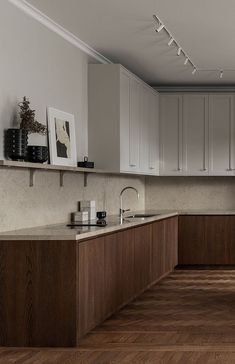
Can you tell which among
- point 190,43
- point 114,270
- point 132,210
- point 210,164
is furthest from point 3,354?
point 210,164

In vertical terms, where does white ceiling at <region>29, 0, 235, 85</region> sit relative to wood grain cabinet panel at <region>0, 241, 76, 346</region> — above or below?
above

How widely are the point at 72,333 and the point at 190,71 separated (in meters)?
4.83

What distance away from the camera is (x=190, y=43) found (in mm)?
7336

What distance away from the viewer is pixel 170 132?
1003cm

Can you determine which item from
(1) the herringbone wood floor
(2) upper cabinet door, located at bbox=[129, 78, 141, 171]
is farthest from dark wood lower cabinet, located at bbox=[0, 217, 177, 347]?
(2) upper cabinet door, located at bbox=[129, 78, 141, 171]

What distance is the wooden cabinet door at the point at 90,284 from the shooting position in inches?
204

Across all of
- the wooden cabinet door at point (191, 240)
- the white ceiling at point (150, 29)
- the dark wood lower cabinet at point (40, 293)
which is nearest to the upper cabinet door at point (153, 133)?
the white ceiling at point (150, 29)

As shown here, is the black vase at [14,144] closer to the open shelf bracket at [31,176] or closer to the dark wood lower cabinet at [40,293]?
the open shelf bracket at [31,176]

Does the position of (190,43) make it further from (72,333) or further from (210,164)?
(72,333)

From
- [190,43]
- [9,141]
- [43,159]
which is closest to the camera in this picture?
[9,141]

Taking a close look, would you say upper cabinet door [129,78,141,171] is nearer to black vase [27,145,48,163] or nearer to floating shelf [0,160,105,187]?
floating shelf [0,160,105,187]

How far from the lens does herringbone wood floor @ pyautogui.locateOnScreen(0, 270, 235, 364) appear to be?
15.8 ft

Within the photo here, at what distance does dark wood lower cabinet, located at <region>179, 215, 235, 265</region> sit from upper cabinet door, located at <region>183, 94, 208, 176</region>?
0.75 metres

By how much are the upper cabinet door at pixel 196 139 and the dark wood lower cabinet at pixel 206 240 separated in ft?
2.46
